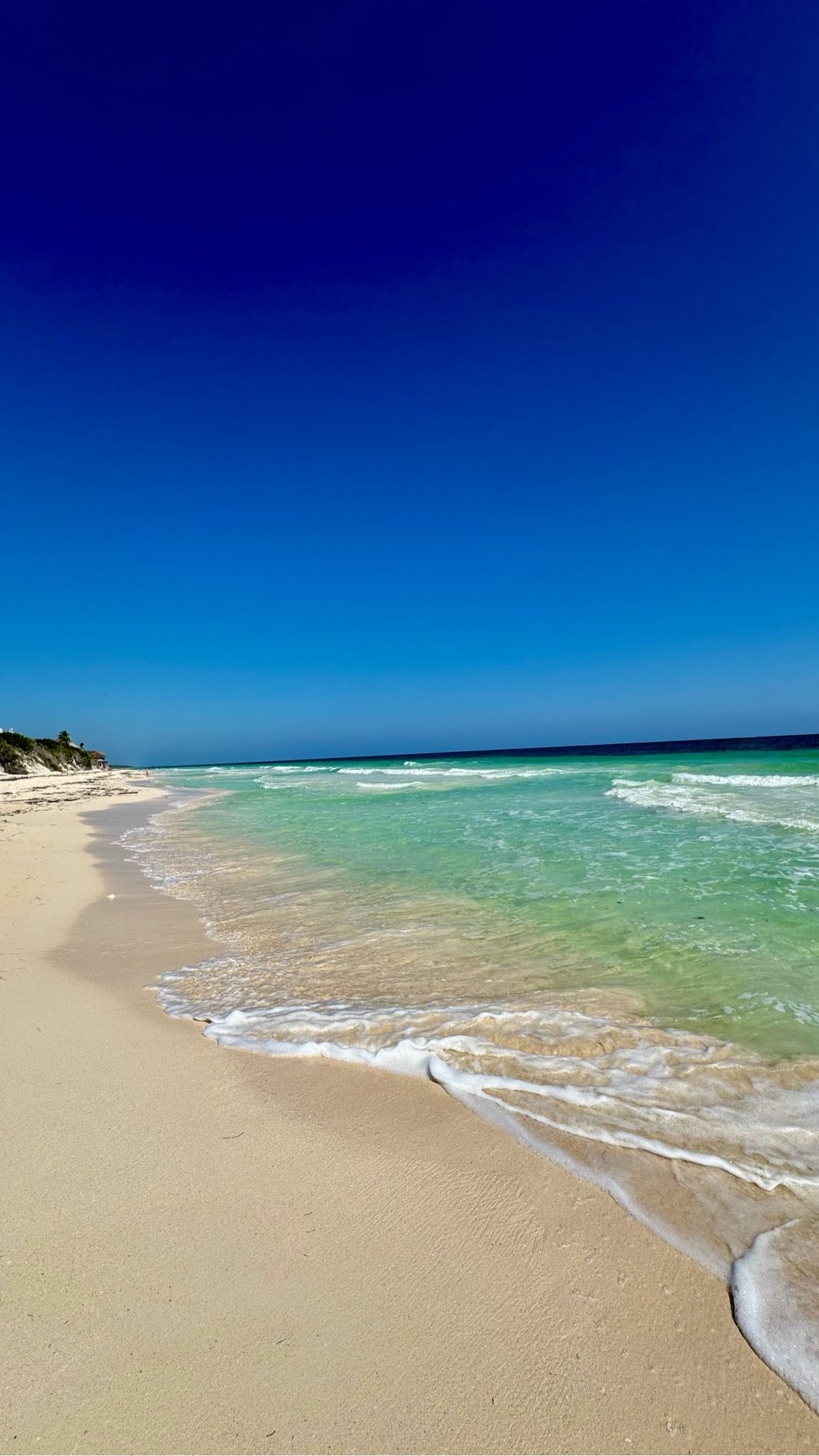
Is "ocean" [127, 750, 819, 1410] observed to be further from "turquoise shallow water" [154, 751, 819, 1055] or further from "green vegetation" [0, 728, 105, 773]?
"green vegetation" [0, 728, 105, 773]

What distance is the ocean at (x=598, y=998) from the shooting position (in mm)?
2703

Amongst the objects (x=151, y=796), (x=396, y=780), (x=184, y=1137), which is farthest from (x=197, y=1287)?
(x=396, y=780)

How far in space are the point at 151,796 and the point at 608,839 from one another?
2750 centimetres

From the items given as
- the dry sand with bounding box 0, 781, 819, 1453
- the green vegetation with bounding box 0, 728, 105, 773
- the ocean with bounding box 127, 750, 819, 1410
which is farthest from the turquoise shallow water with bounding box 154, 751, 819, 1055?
the green vegetation with bounding box 0, 728, 105, 773

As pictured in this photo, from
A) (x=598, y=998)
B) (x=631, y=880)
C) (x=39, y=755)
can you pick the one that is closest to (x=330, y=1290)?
(x=598, y=998)

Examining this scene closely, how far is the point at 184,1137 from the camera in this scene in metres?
3.12

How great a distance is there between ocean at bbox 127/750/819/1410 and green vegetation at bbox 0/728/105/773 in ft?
120

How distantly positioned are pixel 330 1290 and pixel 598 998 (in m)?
3.16

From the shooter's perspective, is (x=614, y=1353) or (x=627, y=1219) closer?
(x=614, y=1353)

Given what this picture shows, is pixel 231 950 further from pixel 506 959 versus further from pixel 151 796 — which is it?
pixel 151 796

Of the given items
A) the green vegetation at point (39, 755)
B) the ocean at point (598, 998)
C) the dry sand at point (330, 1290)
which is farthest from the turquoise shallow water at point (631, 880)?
the green vegetation at point (39, 755)

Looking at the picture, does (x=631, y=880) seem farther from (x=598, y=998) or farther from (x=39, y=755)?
(x=39, y=755)

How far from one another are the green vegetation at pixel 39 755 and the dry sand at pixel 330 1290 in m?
45.4

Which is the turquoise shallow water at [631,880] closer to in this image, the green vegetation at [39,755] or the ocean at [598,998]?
the ocean at [598,998]
